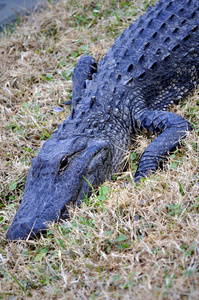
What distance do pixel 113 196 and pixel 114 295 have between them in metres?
0.97

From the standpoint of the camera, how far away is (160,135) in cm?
317

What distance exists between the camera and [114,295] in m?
1.84

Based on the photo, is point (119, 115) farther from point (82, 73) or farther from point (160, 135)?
point (82, 73)

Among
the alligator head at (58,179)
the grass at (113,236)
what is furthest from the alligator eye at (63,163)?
the grass at (113,236)

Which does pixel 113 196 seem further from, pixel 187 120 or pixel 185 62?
pixel 185 62

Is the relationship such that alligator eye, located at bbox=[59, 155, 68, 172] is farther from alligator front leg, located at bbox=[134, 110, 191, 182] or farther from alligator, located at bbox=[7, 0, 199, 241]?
alligator front leg, located at bbox=[134, 110, 191, 182]

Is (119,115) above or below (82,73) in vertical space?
below

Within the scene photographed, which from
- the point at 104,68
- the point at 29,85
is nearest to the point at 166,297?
the point at 104,68

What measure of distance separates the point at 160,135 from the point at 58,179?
3.71 feet

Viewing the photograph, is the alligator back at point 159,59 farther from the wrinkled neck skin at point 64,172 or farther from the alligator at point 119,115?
the wrinkled neck skin at point 64,172

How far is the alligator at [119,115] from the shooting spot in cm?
273

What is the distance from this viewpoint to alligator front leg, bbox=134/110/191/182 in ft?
9.93

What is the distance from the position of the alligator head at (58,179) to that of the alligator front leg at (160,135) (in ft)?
1.22

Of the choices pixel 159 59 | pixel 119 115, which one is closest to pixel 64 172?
pixel 119 115
